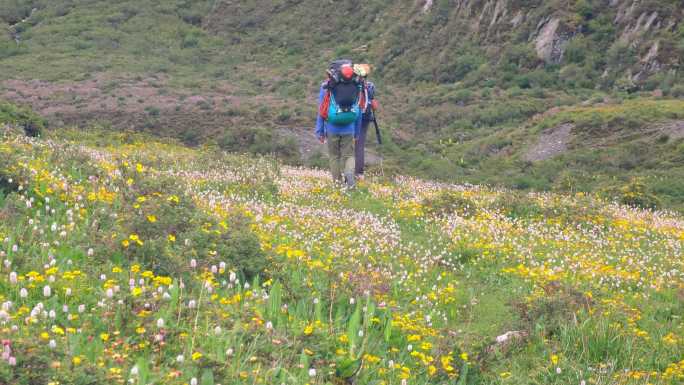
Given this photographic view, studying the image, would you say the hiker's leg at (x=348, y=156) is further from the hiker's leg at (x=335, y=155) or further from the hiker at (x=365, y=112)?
the hiker at (x=365, y=112)

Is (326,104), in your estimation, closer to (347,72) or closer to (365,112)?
(347,72)

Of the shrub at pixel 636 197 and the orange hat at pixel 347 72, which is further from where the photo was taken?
the shrub at pixel 636 197

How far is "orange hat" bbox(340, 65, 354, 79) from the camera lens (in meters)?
13.2

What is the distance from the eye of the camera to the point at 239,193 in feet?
39.9

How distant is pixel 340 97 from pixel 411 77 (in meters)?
42.4

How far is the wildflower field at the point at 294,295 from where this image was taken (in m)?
4.18

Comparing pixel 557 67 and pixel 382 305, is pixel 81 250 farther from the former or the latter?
pixel 557 67

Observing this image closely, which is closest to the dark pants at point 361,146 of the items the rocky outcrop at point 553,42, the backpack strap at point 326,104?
the backpack strap at point 326,104

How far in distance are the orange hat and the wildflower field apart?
11.5 ft

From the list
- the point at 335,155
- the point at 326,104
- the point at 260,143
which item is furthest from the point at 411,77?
the point at 326,104

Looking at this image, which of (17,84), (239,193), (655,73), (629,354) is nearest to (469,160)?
(655,73)

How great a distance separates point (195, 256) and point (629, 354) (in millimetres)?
3401

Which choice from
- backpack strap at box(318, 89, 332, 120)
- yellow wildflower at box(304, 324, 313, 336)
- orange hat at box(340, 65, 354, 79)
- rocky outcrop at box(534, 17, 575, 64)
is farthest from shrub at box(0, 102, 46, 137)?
rocky outcrop at box(534, 17, 575, 64)

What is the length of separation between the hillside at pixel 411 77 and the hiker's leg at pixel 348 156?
7.62 metres
